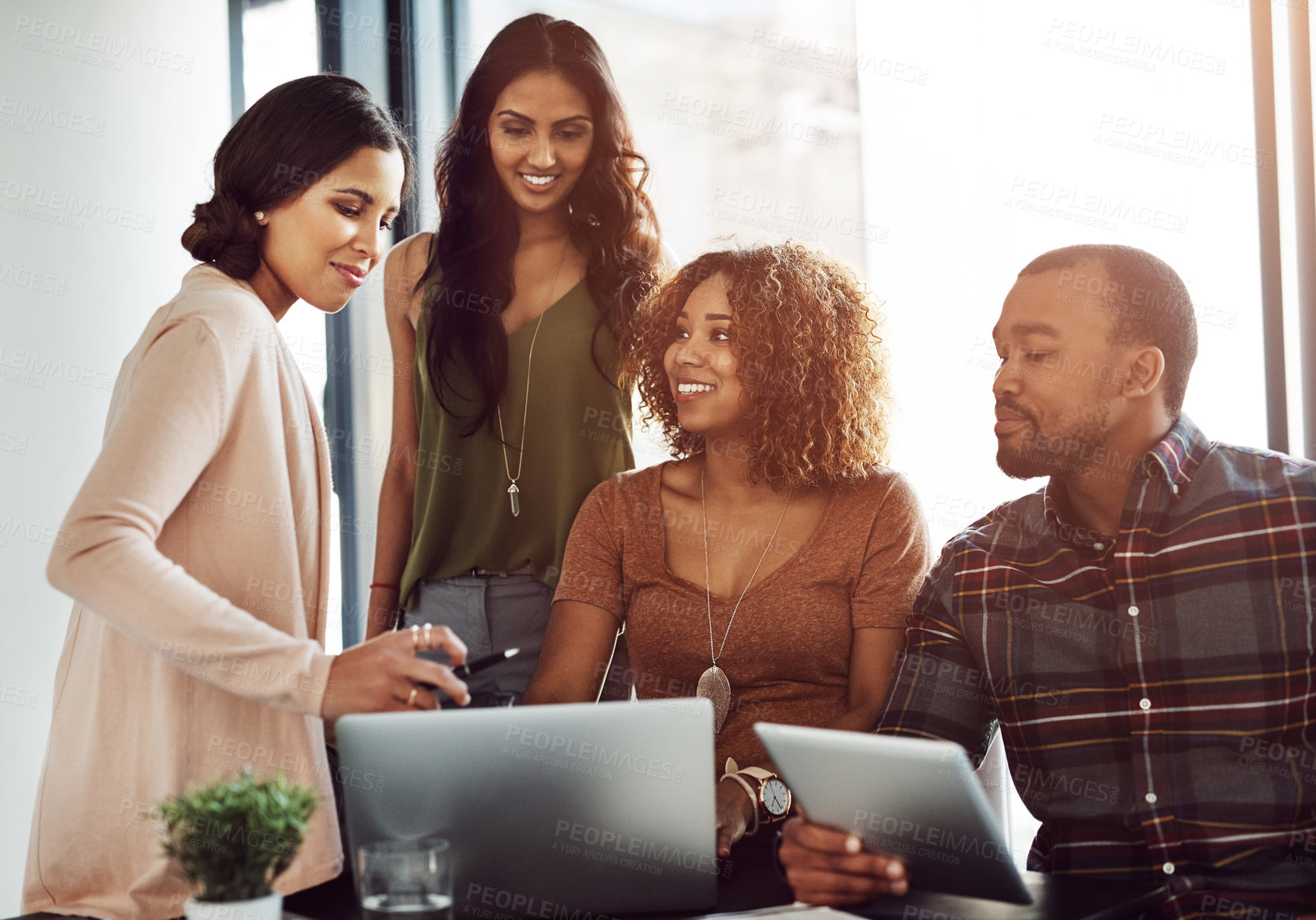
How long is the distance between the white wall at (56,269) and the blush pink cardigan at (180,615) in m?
1.60

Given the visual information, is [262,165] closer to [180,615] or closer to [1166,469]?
[180,615]

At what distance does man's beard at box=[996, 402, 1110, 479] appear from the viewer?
5.48 ft

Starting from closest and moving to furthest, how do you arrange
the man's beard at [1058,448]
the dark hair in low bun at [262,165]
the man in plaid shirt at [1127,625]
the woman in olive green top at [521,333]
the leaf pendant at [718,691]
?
the man in plaid shirt at [1127,625], the dark hair in low bun at [262,165], the man's beard at [1058,448], the leaf pendant at [718,691], the woman in olive green top at [521,333]

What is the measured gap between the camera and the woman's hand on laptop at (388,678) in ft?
4.10

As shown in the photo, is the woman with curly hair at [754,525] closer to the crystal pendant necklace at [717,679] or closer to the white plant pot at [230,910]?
the crystal pendant necklace at [717,679]

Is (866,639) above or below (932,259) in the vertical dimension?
below

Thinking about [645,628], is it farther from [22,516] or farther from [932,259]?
[22,516]

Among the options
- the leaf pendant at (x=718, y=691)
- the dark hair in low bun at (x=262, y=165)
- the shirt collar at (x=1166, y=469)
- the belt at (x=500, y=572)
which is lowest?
the leaf pendant at (x=718, y=691)

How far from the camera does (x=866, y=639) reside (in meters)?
1.85

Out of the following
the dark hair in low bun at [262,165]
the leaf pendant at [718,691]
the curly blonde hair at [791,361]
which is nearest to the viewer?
the dark hair in low bun at [262,165]

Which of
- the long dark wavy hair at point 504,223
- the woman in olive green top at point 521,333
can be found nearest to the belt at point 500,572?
the woman in olive green top at point 521,333

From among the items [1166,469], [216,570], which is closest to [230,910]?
[216,570]

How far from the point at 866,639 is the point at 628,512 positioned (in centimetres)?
46

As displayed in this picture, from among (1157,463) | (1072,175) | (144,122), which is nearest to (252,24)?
(144,122)
